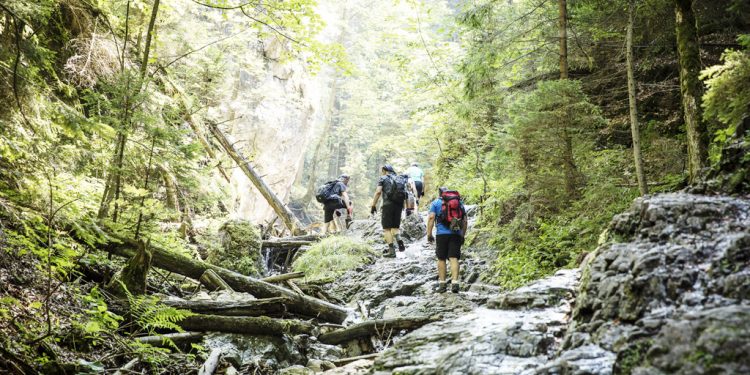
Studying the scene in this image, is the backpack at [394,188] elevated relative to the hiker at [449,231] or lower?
elevated

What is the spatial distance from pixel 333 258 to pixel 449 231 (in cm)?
446

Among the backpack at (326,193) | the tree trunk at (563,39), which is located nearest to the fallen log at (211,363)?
the tree trunk at (563,39)

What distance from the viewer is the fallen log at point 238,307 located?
6.59 meters

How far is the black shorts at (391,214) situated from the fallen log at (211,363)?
6375 millimetres

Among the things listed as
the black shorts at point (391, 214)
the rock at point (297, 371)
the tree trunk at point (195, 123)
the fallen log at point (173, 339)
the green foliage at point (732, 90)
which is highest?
the tree trunk at point (195, 123)

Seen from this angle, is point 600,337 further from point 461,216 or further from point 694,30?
point 461,216

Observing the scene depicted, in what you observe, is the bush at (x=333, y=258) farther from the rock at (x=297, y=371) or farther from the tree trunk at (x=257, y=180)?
the rock at (x=297, y=371)

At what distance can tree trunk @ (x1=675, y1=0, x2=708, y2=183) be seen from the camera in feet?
19.6

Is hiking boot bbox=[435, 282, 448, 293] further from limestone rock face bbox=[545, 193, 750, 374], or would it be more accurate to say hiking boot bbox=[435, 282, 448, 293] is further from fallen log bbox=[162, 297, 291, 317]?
limestone rock face bbox=[545, 193, 750, 374]

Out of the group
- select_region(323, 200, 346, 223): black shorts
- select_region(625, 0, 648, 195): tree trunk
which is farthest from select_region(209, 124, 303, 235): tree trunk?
select_region(625, 0, 648, 195): tree trunk

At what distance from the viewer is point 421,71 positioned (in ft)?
53.6

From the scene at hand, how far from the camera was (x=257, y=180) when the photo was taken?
15.3 m

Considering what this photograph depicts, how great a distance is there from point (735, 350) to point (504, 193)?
9025mm

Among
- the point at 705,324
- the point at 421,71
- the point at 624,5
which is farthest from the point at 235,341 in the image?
the point at 421,71
